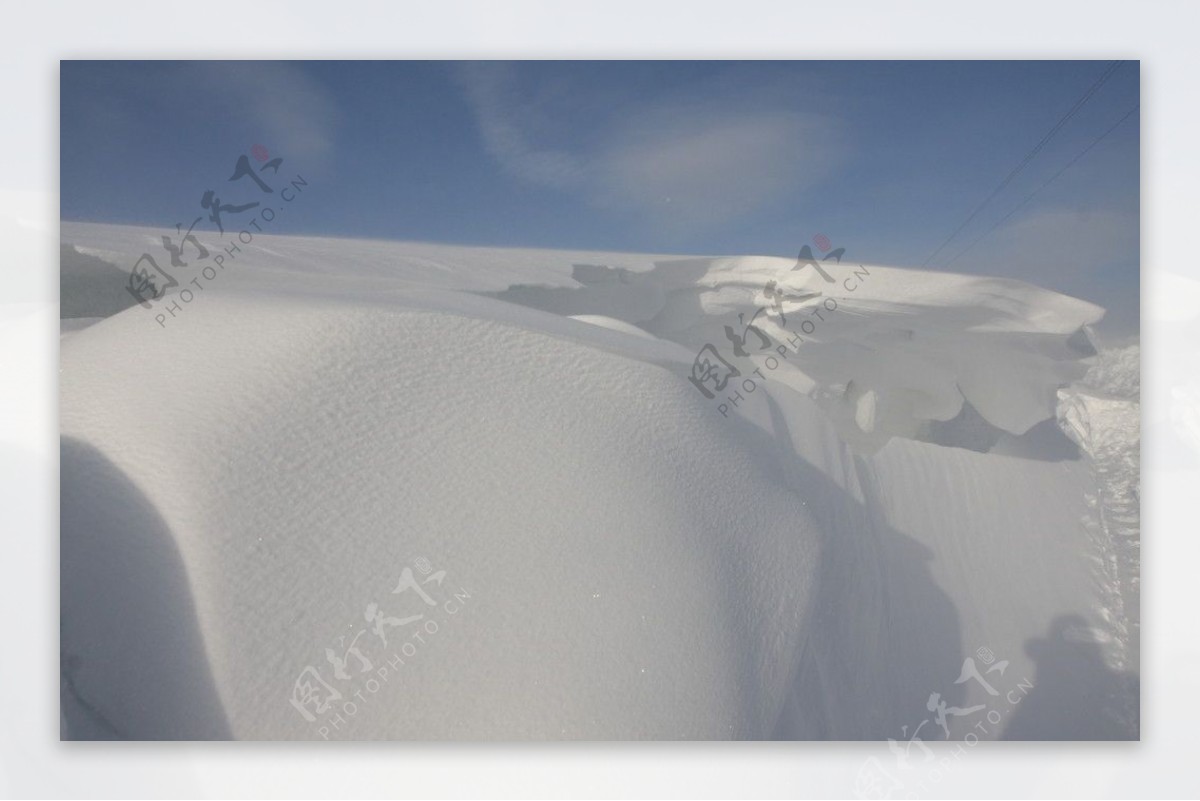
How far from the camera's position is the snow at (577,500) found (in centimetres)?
158

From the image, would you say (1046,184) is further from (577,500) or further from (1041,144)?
(577,500)

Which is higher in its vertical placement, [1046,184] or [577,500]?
[1046,184]

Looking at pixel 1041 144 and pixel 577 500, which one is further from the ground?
pixel 1041 144

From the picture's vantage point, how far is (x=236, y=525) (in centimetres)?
155

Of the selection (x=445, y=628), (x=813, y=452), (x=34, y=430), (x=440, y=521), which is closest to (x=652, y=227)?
(x=813, y=452)

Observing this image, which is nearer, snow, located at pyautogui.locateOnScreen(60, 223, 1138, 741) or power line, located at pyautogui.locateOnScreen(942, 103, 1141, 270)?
snow, located at pyautogui.locateOnScreen(60, 223, 1138, 741)

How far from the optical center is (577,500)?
1.67 m

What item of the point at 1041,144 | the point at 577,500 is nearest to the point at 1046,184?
the point at 1041,144

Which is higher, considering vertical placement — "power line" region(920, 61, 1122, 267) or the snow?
"power line" region(920, 61, 1122, 267)

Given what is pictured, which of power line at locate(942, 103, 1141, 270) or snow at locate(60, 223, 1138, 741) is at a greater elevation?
power line at locate(942, 103, 1141, 270)

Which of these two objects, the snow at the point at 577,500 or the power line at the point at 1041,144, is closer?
the snow at the point at 577,500

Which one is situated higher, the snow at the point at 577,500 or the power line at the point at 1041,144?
the power line at the point at 1041,144

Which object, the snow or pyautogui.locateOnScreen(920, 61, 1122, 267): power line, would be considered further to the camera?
pyautogui.locateOnScreen(920, 61, 1122, 267): power line

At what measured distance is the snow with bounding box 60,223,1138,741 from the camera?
1.58 metres
